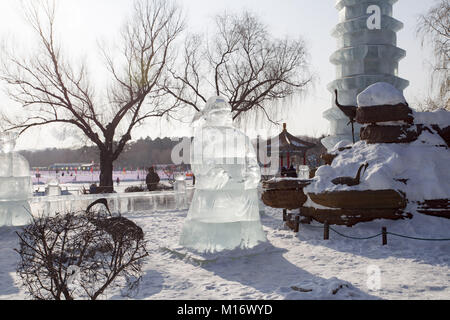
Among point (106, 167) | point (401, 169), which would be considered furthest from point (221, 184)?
point (106, 167)

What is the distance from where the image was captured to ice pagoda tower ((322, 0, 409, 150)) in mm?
18922

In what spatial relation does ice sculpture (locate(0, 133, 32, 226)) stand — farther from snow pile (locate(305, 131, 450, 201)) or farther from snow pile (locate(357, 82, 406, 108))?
snow pile (locate(357, 82, 406, 108))

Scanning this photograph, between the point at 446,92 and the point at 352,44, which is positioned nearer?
the point at 446,92

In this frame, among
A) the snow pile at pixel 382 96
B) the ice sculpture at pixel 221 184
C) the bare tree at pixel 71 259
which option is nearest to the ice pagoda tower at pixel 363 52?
the snow pile at pixel 382 96

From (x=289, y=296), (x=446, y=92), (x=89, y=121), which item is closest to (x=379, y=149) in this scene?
(x=289, y=296)

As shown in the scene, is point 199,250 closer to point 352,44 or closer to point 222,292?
point 222,292

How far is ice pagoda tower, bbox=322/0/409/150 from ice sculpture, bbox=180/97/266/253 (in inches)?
539

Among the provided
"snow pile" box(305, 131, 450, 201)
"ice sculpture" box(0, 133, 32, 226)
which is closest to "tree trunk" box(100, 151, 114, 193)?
"ice sculpture" box(0, 133, 32, 226)

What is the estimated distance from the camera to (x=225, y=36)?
1878cm

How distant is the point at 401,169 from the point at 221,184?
433 centimetres

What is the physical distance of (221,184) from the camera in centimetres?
635

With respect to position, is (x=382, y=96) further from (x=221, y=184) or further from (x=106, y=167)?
(x=106, y=167)

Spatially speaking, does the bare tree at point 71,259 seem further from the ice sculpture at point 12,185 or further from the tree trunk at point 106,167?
the tree trunk at point 106,167

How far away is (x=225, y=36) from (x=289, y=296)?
16.5m
